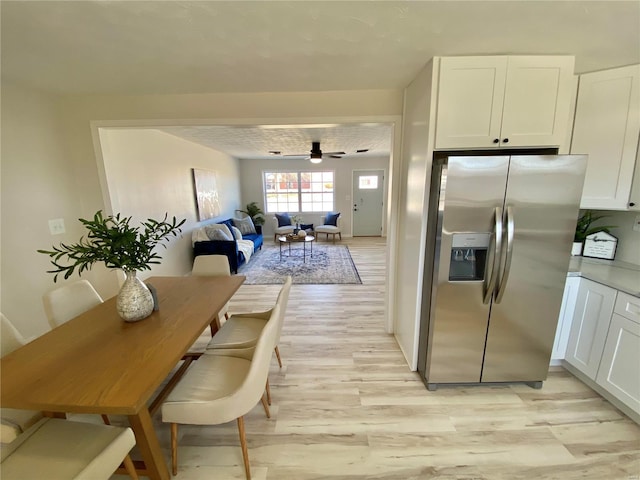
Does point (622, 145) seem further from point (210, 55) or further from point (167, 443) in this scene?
point (167, 443)

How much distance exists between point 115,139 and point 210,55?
6.96ft

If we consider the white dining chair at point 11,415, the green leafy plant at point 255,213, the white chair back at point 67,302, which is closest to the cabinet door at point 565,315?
the white dining chair at point 11,415

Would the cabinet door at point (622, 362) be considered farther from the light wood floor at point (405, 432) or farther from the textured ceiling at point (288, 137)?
the textured ceiling at point (288, 137)

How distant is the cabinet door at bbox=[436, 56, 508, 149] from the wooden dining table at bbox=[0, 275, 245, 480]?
205cm

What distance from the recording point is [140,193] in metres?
3.37

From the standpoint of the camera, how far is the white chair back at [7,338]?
1.39 m

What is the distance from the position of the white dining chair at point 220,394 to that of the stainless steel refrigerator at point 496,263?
1264 millimetres

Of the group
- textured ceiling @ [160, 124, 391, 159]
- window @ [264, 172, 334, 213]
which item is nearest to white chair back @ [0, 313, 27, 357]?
textured ceiling @ [160, 124, 391, 159]

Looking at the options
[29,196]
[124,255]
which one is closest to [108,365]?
[124,255]

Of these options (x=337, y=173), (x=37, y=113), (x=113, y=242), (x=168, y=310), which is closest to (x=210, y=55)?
(x=113, y=242)

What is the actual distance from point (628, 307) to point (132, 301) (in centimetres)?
317

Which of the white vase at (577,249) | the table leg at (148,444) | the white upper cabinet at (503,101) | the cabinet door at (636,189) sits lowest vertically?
the table leg at (148,444)

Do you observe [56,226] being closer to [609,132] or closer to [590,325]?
[590,325]

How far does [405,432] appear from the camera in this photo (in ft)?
5.31
